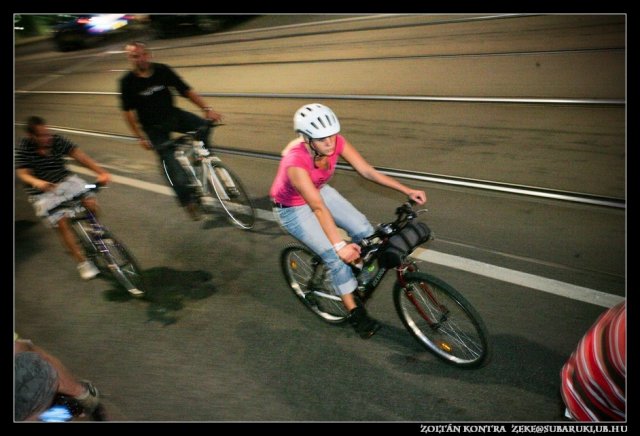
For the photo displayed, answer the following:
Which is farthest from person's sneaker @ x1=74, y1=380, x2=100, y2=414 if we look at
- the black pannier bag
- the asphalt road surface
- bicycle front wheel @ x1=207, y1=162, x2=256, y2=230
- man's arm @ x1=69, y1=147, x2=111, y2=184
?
bicycle front wheel @ x1=207, y1=162, x2=256, y2=230

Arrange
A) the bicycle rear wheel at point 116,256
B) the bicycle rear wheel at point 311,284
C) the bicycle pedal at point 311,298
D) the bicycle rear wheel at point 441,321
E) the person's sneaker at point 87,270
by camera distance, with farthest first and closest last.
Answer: the person's sneaker at point 87,270
the bicycle rear wheel at point 116,256
the bicycle pedal at point 311,298
the bicycle rear wheel at point 311,284
the bicycle rear wheel at point 441,321

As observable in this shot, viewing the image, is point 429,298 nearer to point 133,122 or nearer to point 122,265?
point 122,265

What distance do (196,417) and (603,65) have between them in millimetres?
8089

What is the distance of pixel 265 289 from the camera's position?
14.7 ft

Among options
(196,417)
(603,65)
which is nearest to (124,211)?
(196,417)

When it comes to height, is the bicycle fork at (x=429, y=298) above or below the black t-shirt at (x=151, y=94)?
below

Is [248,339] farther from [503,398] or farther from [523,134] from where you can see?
[523,134]

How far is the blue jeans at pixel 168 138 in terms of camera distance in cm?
559

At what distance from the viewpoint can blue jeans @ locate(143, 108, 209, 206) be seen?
18.4 feet

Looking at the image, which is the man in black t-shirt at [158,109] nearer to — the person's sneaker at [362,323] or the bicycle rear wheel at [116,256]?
the bicycle rear wheel at [116,256]

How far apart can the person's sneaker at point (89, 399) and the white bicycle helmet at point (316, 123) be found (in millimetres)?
2277

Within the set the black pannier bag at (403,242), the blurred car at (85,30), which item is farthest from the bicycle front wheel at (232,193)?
the blurred car at (85,30)

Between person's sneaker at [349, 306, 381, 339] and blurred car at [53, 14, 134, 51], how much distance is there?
23510mm

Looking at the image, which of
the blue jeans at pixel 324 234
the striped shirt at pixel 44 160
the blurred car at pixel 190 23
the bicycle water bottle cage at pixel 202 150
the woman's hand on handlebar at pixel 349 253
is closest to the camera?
the woman's hand on handlebar at pixel 349 253
